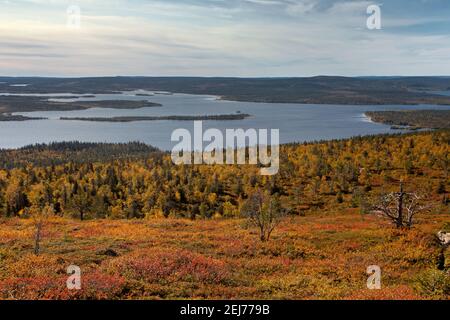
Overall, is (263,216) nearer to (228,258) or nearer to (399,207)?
(228,258)

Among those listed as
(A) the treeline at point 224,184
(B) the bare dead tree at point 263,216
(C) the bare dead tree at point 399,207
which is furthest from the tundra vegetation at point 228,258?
(A) the treeline at point 224,184

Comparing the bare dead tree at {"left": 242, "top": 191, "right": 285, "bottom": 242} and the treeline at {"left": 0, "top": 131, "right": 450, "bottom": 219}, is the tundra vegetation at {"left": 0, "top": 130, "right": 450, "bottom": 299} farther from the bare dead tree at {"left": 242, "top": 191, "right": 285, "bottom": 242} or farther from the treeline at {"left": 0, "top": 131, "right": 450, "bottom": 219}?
the treeline at {"left": 0, "top": 131, "right": 450, "bottom": 219}

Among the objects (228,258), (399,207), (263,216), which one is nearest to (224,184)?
(263,216)

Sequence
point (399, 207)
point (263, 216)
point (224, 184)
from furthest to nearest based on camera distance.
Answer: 1. point (224, 184)
2. point (263, 216)
3. point (399, 207)

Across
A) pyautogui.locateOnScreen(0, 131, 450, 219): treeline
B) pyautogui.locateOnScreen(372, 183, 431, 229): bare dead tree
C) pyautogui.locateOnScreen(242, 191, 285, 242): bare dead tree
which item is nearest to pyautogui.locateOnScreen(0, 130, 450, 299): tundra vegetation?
pyautogui.locateOnScreen(242, 191, 285, 242): bare dead tree

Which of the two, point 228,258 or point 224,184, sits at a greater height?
point 228,258

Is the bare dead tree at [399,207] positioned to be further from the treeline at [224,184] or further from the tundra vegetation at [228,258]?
the treeline at [224,184]

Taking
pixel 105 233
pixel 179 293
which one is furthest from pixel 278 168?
pixel 179 293
